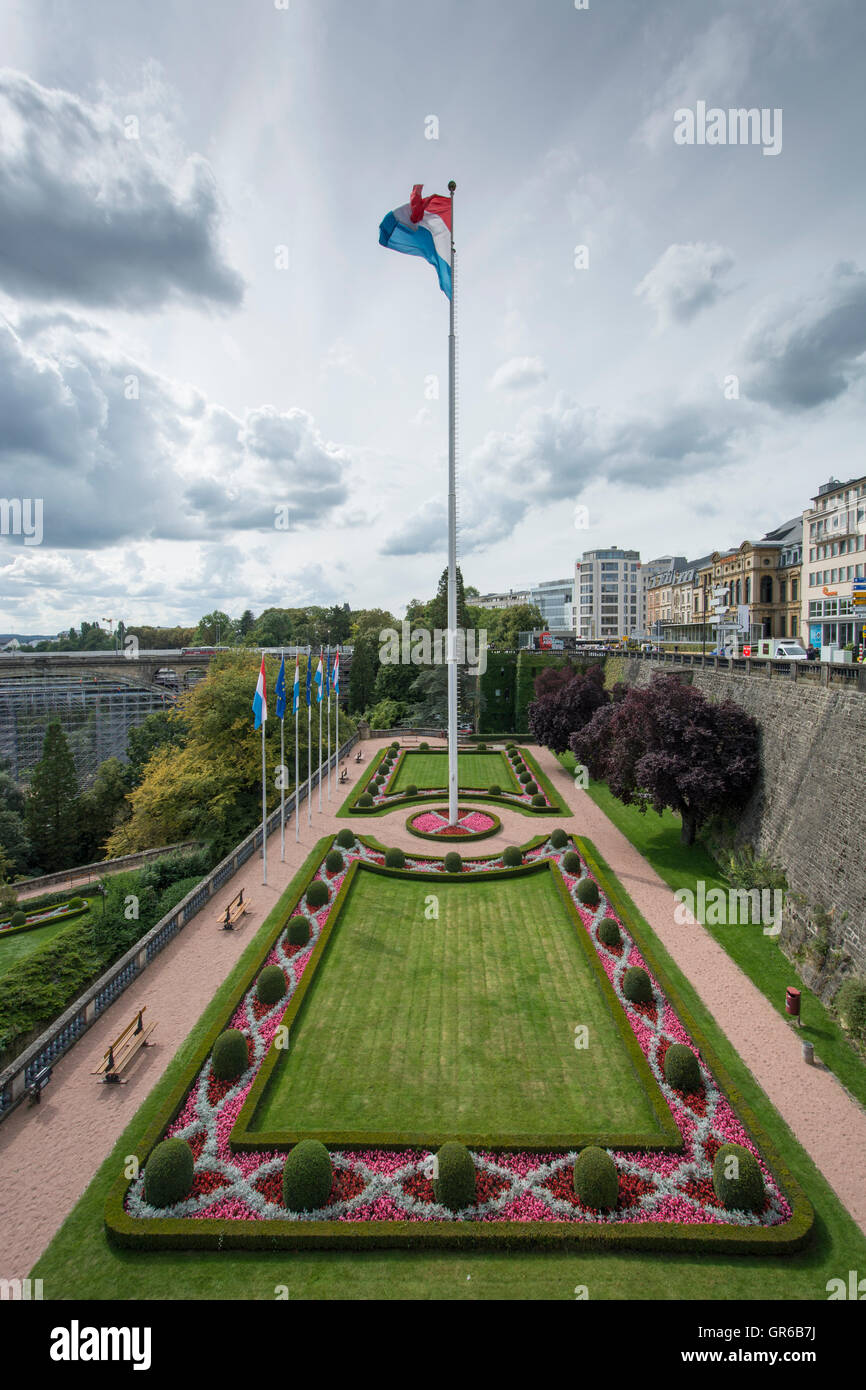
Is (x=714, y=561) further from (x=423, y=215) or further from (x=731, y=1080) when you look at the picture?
(x=731, y=1080)

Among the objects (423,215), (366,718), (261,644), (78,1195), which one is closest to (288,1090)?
(78,1195)

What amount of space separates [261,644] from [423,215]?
91.4 meters

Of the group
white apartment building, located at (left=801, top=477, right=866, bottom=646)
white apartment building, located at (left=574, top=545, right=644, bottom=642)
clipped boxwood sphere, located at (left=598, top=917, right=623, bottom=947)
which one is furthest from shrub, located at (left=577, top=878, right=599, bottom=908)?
white apartment building, located at (left=574, top=545, right=644, bottom=642)

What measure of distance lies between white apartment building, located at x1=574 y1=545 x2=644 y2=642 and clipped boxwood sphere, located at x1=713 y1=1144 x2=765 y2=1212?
120183 mm

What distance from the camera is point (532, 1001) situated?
17547 millimetres

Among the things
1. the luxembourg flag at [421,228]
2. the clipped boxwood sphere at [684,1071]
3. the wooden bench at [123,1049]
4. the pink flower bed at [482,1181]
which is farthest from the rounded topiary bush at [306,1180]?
the luxembourg flag at [421,228]

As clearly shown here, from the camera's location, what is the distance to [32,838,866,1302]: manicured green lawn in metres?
9.87

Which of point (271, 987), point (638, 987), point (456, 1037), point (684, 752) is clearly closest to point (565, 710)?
point (684, 752)

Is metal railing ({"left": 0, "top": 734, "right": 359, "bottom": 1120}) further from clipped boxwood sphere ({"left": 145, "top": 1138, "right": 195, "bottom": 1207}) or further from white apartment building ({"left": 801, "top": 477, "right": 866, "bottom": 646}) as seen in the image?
white apartment building ({"left": 801, "top": 477, "right": 866, "bottom": 646})

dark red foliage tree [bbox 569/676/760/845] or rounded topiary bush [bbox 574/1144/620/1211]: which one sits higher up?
dark red foliage tree [bbox 569/676/760/845]

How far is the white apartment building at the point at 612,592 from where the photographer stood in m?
128

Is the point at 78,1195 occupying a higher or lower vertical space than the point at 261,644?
lower

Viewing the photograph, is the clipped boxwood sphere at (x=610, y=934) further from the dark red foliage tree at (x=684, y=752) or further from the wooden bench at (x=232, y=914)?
the wooden bench at (x=232, y=914)
